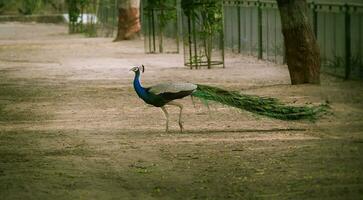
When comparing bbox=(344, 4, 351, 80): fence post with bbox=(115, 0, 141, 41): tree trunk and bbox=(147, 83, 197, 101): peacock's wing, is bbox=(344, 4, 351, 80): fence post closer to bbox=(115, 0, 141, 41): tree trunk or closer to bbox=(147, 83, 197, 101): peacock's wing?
bbox=(147, 83, 197, 101): peacock's wing

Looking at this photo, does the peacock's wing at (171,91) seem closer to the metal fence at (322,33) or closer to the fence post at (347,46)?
the metal fence at (322,33)

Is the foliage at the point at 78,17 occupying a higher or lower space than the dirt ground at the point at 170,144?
higher

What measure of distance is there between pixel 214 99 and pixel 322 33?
7975 millimetres

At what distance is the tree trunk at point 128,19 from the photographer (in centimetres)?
3122

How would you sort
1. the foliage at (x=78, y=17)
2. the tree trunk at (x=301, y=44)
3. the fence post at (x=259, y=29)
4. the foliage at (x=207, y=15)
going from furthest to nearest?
the foliage at (x=78, y=17) < the fence post at (x=259, y=29) < the foliage at (x=207, y=15) < the tree trunk at (x=301, y=44)

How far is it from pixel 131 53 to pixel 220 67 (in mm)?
5806

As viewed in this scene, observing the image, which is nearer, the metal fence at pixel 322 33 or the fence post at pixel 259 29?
the metal fence at pixel 322 33

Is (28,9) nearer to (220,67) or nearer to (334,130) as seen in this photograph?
(220,67)

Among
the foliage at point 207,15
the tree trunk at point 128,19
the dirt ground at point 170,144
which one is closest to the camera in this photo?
the dirt ground at point 170,144

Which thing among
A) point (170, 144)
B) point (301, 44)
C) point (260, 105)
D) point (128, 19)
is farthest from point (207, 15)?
point (128, 19)

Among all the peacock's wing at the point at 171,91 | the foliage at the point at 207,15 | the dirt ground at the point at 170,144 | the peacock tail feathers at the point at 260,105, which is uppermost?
the foliage at the point at 207,15

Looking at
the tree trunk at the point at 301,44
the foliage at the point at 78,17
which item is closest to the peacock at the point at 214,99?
the tree trunk at the point at 301,44

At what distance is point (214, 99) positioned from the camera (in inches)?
442

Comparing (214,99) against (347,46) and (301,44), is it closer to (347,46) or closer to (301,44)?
(301,44)
